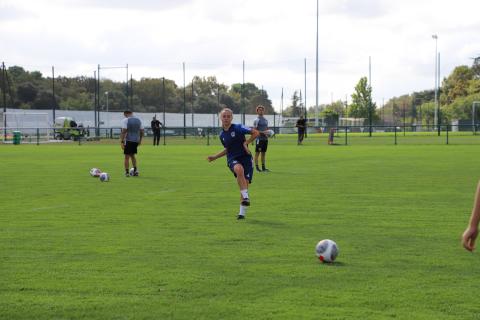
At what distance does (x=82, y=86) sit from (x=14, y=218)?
95.7 metres

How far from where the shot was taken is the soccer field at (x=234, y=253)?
5992 mm

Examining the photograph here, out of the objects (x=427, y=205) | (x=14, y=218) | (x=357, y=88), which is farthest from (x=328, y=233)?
(x=357, y=88)

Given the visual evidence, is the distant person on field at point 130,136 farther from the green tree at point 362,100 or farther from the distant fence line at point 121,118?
the green tree at point 362,100

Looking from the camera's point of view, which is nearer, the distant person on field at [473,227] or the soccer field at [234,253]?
the distant person on field at [473,227]

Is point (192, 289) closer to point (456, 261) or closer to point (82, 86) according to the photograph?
point (456, 261)

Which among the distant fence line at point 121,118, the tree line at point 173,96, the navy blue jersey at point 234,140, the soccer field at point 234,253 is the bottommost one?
the soccer field at point 234,253

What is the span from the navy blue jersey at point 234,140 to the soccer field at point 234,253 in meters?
0.99

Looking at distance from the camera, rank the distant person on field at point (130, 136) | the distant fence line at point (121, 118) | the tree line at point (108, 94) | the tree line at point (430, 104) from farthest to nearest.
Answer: the tree line at point (430, 104), the tree line at point (108, 94), the distant fence line at point (121, 118), the distant person on field at point (130, 136)

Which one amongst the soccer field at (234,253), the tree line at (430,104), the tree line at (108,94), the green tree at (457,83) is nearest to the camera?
the soccer field at (234,253)

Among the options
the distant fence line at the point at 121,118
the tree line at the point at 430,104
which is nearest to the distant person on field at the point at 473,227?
the distant fence line at the point at 121,118

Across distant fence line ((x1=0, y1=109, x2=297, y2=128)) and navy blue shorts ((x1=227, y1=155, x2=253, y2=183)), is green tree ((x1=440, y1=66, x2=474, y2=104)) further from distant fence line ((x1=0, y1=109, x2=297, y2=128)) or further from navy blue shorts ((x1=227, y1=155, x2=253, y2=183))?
navy blue shorts ((x1=227, y1=155, x2=253, y2=183))

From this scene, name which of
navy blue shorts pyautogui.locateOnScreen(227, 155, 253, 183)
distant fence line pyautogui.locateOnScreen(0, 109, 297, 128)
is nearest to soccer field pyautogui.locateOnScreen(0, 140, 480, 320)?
navy blue shorts pyautogui.locateOnScreen(227, 155, 253, 183)

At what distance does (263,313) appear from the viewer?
226 inches

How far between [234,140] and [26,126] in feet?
185
